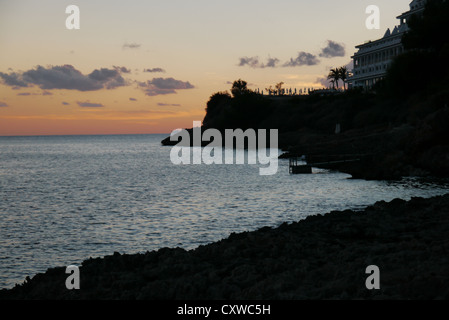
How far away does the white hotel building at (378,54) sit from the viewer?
103 metres

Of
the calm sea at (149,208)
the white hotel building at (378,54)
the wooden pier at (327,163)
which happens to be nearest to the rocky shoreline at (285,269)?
the calm sea at (149,208)

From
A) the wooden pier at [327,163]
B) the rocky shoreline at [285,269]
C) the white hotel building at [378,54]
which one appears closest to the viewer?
the rocky shoreline at [285,269]

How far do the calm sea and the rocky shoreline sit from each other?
4737 millimetres

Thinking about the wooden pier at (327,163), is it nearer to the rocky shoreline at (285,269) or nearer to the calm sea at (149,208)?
the calm sea at (149,208)

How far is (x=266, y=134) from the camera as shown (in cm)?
12325

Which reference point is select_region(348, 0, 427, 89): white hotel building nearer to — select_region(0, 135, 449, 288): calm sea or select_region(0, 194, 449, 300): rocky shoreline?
select_region(0, 135, 449, 288): calm sea

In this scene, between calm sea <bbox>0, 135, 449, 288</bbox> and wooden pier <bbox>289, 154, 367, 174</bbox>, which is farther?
wooden pier <bbox>289, 154, 367, 174</bbox>

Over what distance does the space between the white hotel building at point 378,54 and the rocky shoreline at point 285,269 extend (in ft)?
305

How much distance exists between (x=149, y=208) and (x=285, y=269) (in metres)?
20.1

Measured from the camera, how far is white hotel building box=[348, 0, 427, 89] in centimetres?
10306

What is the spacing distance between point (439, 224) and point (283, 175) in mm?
33479

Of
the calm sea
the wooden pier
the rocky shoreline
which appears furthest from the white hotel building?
the rocky shoreline

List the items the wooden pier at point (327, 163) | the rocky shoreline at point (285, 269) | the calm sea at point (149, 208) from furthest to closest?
the wooden pier at point (327, 163) → the calm sea at point (149, 208) → the rocky shoreline at point (285, 269)

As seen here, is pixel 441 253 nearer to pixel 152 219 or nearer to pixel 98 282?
pixel 98 282
